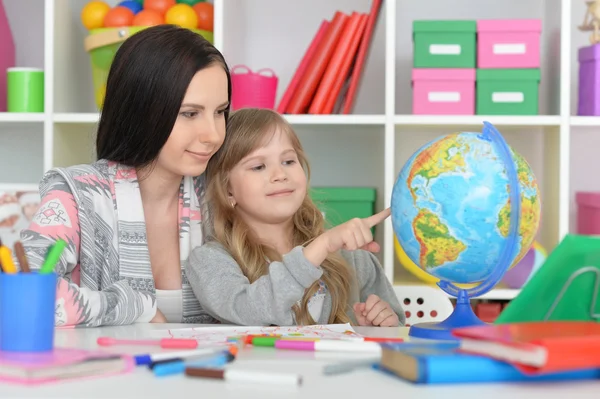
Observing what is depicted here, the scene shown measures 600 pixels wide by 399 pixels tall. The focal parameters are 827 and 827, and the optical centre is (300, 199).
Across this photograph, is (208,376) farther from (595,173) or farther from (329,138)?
(595,173)

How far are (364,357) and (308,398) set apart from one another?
22 cm

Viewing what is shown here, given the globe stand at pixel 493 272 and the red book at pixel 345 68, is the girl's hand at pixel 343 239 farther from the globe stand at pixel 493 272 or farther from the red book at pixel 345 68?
the red book at pixel 345 68

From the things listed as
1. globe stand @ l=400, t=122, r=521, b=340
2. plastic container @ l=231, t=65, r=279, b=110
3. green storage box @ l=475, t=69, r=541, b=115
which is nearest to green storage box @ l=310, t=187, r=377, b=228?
plastic container @ l=231, t=65, r=279, b=110

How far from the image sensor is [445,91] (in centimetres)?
253

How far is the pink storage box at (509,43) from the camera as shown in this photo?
2.51 metres

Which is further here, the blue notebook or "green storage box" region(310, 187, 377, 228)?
"green storage box" region(310, 187, 377, 228)

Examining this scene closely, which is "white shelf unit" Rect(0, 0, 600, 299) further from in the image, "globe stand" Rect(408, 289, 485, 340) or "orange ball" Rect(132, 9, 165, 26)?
"globe stand" Rect(408, 289, 485, 340)

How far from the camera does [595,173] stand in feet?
9.47

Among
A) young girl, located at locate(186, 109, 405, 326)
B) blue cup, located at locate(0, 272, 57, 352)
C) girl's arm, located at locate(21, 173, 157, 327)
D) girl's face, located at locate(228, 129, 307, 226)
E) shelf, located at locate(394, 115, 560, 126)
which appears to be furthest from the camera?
shelf, located at locate(394, 115, 560, 126)

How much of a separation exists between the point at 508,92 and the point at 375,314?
1140mm

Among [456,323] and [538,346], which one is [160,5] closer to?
[456,323]

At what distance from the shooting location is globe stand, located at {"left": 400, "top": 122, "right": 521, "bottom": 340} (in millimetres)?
1211

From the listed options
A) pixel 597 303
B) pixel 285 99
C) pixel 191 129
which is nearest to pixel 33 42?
pixel 285 99

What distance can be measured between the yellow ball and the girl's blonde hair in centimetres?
79
